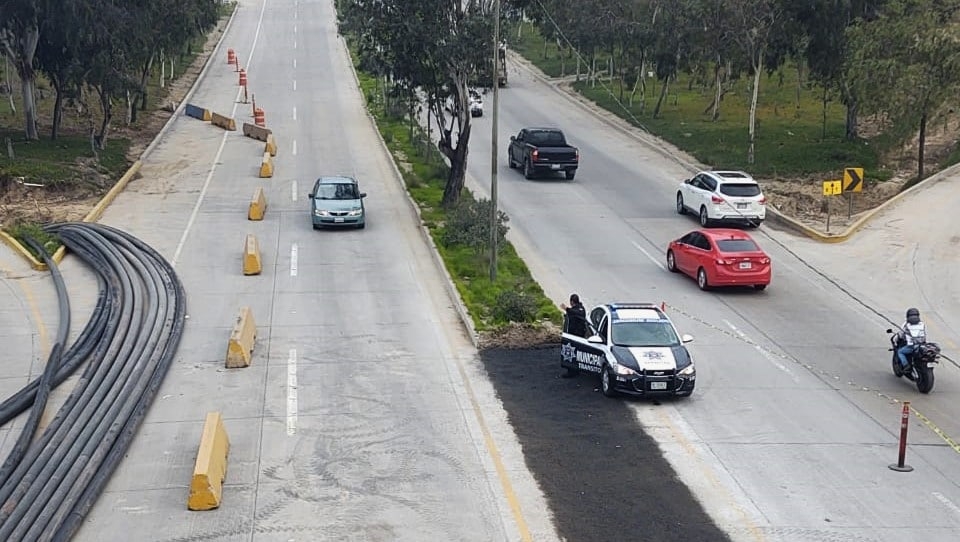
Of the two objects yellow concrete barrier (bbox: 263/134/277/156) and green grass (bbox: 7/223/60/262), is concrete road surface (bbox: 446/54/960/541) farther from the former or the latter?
green grass (bbox: 7/223/60/262)

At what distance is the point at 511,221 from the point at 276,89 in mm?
39574

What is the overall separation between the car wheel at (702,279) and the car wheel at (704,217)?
7206mm

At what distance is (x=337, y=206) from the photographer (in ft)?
120

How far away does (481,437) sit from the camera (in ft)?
62.2

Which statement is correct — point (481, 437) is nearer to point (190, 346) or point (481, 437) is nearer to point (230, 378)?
point (230, 378)

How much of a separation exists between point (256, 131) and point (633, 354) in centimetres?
3799

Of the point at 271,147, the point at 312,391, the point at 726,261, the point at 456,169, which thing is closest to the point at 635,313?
the point at 312,391

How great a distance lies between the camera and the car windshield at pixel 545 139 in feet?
151

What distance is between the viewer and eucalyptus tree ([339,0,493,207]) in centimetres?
3597

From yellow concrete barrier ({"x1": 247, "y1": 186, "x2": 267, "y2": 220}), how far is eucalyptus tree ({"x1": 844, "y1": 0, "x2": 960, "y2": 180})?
866 inches

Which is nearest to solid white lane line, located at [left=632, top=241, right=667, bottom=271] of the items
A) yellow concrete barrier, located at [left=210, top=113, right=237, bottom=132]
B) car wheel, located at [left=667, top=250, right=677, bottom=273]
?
car wheel, located at [left=667, top=250, right=677, bottom=273]

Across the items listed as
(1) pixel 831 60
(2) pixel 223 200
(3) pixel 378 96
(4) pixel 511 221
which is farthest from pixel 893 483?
(3) pixel 378 96

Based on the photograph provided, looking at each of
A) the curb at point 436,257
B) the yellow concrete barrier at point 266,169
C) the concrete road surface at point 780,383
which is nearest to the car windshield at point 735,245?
the concrete road surface at point 780,383

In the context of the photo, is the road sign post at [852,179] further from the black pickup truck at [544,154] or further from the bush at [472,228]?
the black pickup truck at [544,154]
